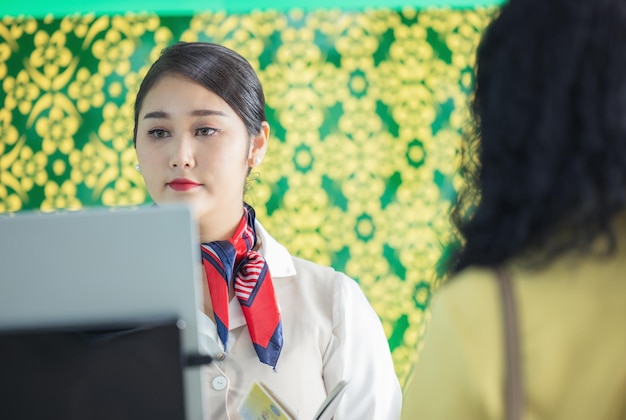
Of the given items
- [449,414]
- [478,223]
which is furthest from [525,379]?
[478,223]

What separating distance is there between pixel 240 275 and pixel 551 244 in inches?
59.8

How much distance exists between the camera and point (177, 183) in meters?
2.42

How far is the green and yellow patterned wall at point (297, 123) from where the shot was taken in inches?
202

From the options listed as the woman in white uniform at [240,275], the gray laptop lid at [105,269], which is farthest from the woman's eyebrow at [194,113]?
the gray laptop lid at [105,269]

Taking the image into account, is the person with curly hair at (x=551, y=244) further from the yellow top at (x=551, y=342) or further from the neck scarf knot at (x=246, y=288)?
the neck scarf knot at (x=246, y=288)

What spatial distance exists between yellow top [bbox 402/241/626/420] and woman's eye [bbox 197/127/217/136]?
5.00 ft

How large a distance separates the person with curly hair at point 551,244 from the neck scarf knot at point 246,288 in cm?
129

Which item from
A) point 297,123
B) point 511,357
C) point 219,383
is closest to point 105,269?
point 511,357

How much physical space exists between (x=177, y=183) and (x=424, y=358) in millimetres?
1457

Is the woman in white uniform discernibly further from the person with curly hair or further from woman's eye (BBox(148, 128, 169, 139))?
the person with curly hair

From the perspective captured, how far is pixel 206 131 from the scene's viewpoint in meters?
2.47

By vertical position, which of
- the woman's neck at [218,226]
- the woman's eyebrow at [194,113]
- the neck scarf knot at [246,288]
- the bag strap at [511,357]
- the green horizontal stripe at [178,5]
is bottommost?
the neck scarf knot at [246,288]

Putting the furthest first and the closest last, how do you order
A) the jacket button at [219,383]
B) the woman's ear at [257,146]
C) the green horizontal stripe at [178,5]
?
the green horizontal stripe at [178,5], the woman's ear at [257,146], the jacket button at [219,383]

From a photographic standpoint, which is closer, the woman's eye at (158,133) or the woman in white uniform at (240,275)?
the woman in white uniform at (240,275)
